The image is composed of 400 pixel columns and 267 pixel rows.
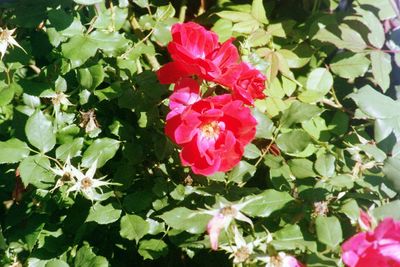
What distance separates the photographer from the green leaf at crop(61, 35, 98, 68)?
4.02ft

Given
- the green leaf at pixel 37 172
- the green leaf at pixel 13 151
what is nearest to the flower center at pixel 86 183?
the green leaf at pixel 37 172

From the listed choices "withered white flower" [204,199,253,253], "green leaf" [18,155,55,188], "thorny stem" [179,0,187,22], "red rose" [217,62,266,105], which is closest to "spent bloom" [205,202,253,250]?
"withered white flower" [204,199,253,253]

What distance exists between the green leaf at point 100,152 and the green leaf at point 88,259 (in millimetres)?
259

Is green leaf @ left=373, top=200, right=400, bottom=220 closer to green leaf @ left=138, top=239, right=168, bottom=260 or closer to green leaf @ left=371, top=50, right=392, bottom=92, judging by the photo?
green leaf @ left=371, top=50, right=392, bottom=92

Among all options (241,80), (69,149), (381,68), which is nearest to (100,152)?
(69,149)

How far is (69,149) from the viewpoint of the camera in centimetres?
133

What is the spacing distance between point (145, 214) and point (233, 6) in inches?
29.7

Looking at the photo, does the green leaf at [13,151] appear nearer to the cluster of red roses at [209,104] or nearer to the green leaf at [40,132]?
the green leaf at [40,132]

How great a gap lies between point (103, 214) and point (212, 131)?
0.38 m

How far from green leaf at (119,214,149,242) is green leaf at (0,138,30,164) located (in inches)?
11.5

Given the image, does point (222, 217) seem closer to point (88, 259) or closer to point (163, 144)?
point (163, 144)

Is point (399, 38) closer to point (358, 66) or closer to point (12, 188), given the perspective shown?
point (358, 66)

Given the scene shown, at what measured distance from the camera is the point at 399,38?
1.56m

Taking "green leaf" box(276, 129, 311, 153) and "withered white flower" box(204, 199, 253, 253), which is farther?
"green leaf" box(276, 129, 311, 153)
